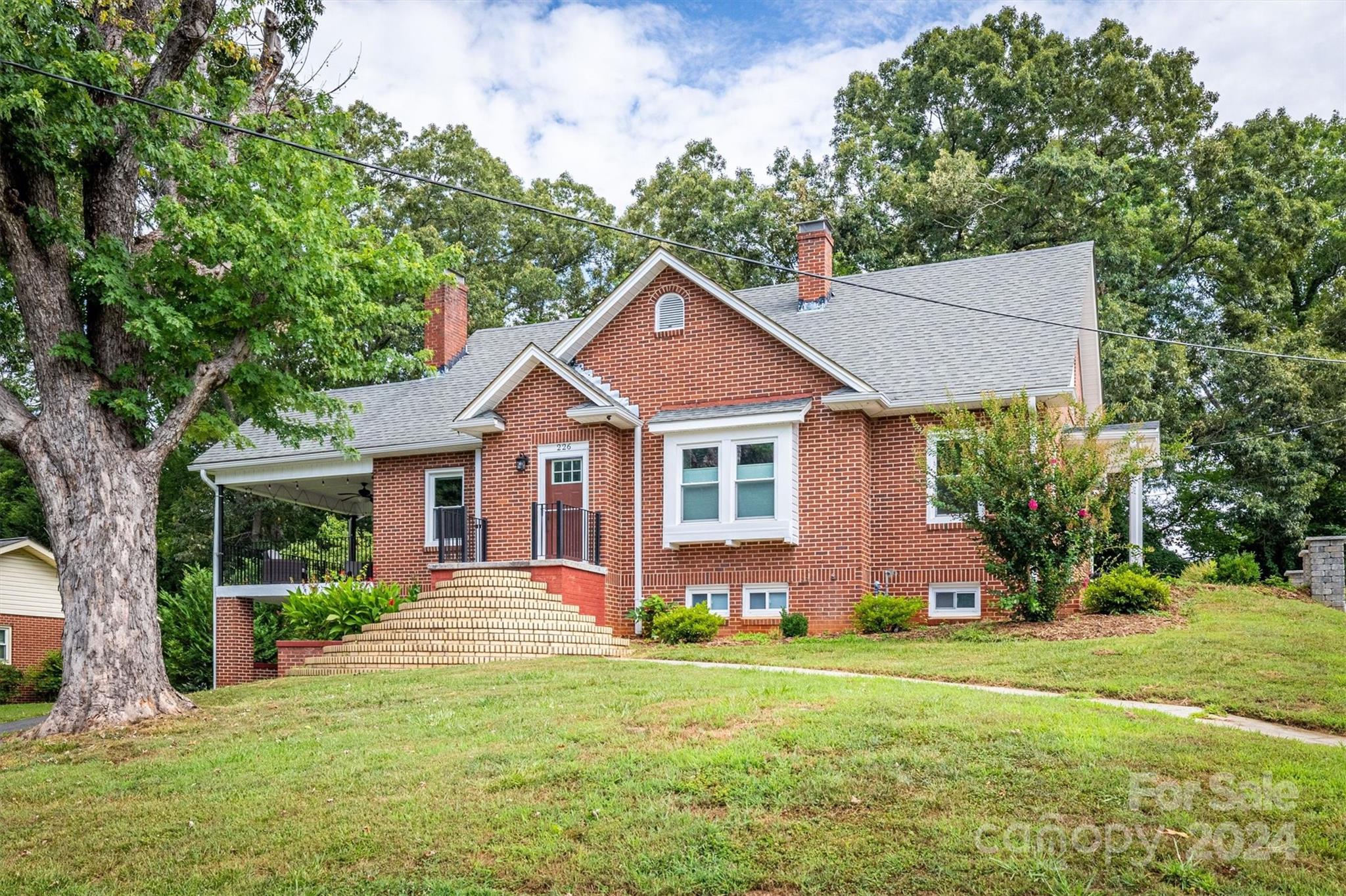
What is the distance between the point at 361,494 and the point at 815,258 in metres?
11.8

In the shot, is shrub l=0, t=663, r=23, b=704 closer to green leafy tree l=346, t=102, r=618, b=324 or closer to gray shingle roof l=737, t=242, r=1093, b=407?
green leafy tree l=346, t=102, r=618, b=324

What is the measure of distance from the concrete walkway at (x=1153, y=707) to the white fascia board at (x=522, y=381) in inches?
283

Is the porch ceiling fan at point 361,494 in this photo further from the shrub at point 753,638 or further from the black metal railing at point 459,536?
the shrub at point 753,638

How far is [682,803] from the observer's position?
740cm

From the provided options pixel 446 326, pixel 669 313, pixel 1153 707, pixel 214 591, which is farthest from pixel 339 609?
pixel 1153 707

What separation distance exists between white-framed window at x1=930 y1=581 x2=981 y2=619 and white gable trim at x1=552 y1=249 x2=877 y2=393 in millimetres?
3364

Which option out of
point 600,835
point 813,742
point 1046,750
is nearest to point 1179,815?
point 1046,750

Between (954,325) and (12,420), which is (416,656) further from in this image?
(954,325)

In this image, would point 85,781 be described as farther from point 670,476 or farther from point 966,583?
point 966,583

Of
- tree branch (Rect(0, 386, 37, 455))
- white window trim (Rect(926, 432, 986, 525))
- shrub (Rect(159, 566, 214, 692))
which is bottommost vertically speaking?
shrub (Rect(159, 566, 214, 692))

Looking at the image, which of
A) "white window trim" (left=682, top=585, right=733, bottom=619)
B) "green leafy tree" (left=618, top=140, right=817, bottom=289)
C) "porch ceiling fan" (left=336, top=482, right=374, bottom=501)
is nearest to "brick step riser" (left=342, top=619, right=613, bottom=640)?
"white window trim" (left=682, top=585, right=733, bottom=619)

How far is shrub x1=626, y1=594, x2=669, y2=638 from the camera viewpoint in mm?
19203

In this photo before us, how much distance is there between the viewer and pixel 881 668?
1290cm

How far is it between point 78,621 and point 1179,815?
10.4m
